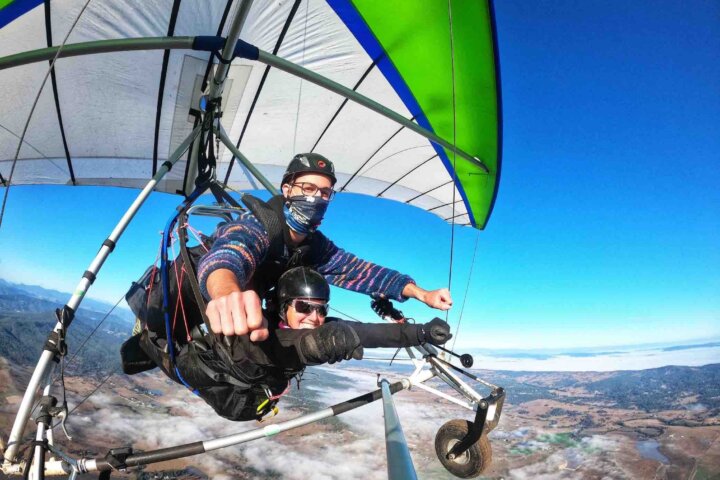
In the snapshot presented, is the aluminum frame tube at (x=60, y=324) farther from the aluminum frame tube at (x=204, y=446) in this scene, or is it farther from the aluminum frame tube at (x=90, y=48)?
the aluminum frame tube at (x=90, y=48)

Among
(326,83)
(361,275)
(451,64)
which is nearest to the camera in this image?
(361,275)

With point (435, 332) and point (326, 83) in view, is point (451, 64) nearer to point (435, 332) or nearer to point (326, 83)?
point (326, 83)

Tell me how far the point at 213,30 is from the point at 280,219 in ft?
7.32

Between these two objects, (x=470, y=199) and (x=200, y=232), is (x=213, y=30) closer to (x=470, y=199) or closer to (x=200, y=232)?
(x=200, y=232)

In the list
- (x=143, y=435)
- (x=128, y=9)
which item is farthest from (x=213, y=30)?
(x=143, y=435)

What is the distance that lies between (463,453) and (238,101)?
4.24 meters

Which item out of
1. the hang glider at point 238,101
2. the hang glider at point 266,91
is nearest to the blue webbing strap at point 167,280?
the hang glider at point 238,101

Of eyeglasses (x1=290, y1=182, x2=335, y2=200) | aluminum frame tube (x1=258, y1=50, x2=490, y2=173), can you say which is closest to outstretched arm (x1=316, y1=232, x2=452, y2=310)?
eyeglasses (x1=290, y1=182, x2=335, y2=200)

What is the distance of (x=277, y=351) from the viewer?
109cm

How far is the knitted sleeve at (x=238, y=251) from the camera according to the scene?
45.6 inches

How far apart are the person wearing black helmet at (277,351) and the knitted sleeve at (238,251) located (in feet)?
0.79

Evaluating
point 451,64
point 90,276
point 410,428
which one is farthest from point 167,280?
point 410,428

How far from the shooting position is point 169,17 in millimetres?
2621

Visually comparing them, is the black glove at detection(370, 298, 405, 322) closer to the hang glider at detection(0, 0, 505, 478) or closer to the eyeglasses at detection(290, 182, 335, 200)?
the hang glider at detection(0, 0, 505, 478)
